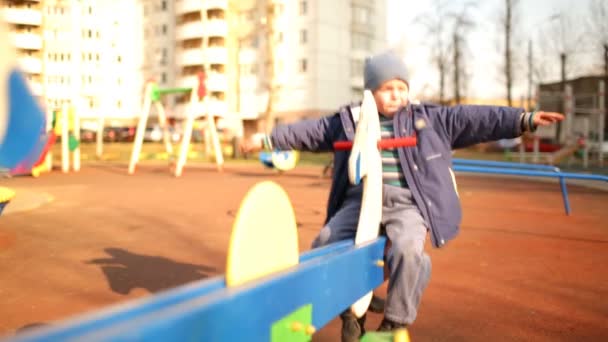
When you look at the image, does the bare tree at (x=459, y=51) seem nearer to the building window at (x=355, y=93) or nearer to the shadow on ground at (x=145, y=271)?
the building window at (x=355, y=93)

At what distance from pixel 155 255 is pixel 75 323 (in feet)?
12.5

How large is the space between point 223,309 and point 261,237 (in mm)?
463

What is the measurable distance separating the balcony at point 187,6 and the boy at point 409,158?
148ft

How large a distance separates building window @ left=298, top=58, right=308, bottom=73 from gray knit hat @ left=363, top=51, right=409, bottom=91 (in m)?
38.1

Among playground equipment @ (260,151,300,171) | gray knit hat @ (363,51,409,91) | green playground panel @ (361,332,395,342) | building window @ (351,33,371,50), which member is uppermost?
building window @ (351,33,371,50)

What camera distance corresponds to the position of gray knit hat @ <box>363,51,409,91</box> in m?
2.75

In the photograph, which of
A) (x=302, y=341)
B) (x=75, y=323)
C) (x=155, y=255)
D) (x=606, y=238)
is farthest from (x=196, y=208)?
(x=75, y=323)

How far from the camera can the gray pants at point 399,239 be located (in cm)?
230

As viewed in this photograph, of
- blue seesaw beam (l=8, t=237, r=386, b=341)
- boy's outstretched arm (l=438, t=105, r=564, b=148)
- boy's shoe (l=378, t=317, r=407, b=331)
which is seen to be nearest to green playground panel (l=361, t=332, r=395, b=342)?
blue seesaw beam (l=8, t=237, r=386, b=341)

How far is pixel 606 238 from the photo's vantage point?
19.3 feet

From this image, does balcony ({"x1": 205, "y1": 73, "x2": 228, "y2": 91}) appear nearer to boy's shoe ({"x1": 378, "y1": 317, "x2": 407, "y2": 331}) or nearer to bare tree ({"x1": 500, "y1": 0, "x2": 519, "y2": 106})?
bare tree ({"x1": 500, "y1": 0, "x2": 519, "y2": 106})

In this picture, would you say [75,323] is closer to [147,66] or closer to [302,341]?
[302,341]

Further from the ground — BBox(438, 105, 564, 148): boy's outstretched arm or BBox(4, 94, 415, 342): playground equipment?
A: BBox(438, 105, 564, 148): boy's outstretched arm

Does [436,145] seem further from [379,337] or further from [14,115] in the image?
[14,115]
